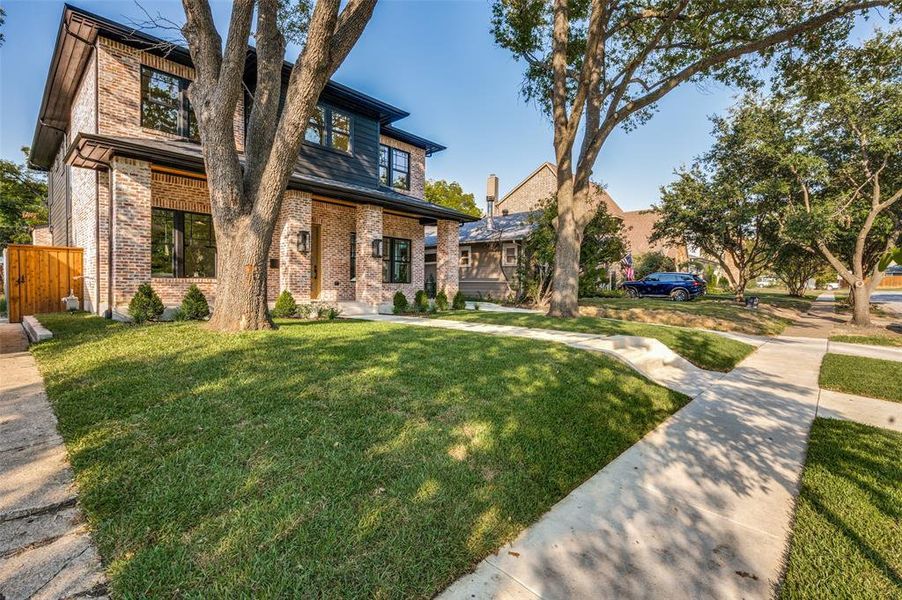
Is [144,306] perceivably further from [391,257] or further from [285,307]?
[391,257]

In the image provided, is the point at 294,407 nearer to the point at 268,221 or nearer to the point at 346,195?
the point at 268,221

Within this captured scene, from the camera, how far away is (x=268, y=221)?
6262mm

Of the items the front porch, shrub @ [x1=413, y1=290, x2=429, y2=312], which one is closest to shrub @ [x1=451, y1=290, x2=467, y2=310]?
the front porch

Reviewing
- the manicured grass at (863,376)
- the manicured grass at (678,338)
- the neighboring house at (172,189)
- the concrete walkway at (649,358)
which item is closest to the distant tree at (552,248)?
the neighboring house at (172,189)

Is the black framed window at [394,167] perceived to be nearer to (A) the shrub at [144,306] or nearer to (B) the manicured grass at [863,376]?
(A) the shrub at [144,306]

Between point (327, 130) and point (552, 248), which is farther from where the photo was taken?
point (552, 248)

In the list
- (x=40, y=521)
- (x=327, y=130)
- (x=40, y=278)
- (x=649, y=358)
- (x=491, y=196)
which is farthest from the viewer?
(x=491, y=196)

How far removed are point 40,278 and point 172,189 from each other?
4227mm

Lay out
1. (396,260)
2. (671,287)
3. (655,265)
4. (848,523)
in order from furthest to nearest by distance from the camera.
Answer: (655,265) < (671,287) < (396,260) < (848,523)

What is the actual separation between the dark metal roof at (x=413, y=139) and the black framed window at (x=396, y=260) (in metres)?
4.19

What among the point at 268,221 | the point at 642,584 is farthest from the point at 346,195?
the point at 642,584

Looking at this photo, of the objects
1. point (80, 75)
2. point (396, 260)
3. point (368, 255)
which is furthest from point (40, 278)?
point (396, 260)

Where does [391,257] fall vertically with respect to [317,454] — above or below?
above

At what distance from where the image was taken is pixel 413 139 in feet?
51.8
